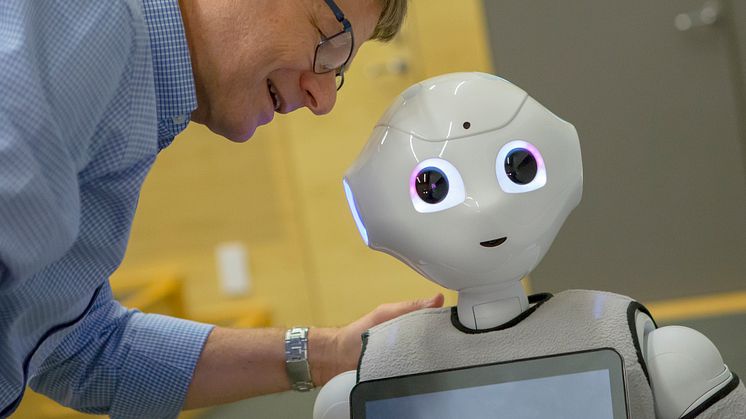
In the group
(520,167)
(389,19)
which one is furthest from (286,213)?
(520,167)

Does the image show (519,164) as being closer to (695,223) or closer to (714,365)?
(714,365)

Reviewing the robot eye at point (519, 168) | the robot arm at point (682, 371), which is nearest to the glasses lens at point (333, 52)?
the robot eye at point (519, 168)

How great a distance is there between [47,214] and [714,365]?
2.13 ft

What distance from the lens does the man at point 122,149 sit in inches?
31.9

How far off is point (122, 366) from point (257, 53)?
50 centimetres

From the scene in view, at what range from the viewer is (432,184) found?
0.98 metres

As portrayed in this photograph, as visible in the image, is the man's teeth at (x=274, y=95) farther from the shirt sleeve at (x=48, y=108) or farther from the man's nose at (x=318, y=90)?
the shirt sleeve at (x=48, y=108)

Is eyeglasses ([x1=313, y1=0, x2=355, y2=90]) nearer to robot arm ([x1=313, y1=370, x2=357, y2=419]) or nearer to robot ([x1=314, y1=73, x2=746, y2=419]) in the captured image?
robot ([x1=314, y1=73, x2=746, y2=419])

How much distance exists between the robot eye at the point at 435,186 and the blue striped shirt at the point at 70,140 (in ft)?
0.84

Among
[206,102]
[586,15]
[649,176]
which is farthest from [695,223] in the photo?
[206,102]

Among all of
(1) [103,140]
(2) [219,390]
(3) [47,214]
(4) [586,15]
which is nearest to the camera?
(3) [47,214]

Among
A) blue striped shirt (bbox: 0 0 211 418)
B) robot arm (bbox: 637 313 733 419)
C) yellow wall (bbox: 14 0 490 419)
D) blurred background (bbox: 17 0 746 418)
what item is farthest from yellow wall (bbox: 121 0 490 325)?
robot arm (bbox: 637 313 733 419)

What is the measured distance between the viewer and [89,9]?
A: 86 cm

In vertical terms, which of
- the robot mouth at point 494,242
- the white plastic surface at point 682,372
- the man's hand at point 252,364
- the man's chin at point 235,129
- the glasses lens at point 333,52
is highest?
the glasses lens at point 333,52
